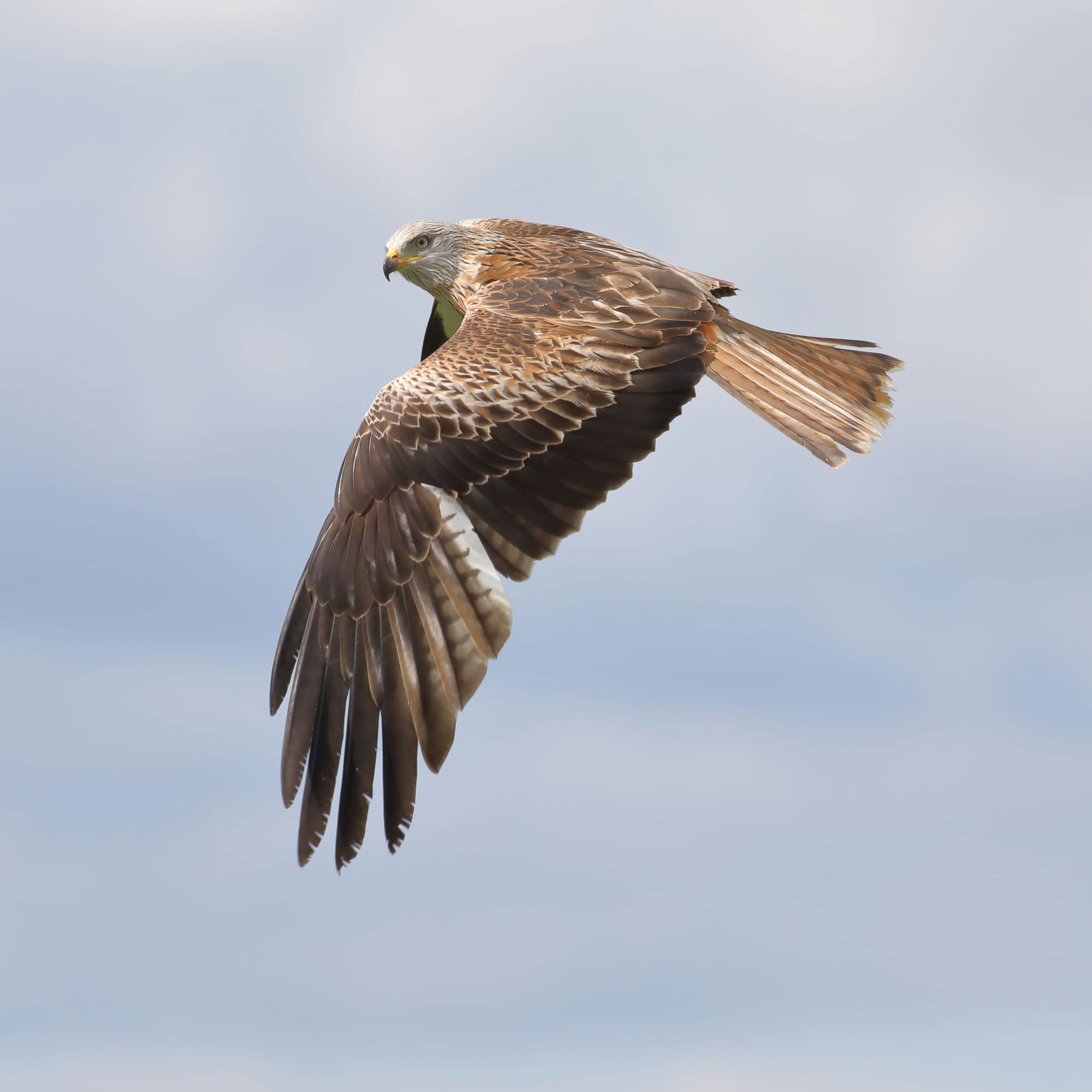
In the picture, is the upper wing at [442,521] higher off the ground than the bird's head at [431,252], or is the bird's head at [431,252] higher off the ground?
the bird's head at [431,252]

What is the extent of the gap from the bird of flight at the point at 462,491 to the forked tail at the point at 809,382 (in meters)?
0.02

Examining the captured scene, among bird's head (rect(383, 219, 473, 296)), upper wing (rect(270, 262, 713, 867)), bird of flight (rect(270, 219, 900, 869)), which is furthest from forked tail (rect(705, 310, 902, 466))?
bird's head (rect(383, 219, 473, 296))

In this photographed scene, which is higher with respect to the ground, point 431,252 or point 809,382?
point 431,252

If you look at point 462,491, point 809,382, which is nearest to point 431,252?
point 809,382

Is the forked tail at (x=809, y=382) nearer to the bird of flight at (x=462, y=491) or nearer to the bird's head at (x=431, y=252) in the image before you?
the bird of flight at (x=462, y=491)

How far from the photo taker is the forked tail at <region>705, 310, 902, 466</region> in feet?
29.3

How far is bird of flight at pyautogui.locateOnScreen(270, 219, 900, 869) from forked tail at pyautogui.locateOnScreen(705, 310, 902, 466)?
0.02 meters

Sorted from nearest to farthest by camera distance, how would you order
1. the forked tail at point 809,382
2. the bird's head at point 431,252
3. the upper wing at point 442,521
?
the upper wing at point 442,521
the forked tail at point 809,382
the bird's head at point 431,252

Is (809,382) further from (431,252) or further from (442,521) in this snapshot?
(442,521)

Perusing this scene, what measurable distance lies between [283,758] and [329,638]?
2.17 feet

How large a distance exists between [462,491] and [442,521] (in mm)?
207

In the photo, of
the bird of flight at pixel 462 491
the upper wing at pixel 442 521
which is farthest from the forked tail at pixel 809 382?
the upper wing at pixel 442 521

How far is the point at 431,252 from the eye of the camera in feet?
33.1

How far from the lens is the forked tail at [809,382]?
8945 millimetres
